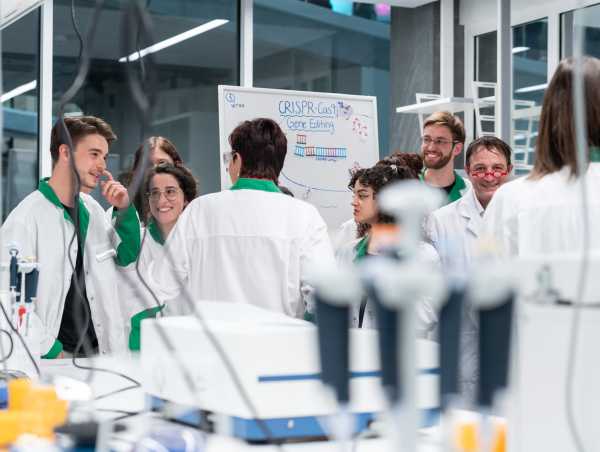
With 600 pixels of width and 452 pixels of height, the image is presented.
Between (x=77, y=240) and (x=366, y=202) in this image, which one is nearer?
(x=77, y=240)

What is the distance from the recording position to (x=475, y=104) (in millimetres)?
6090

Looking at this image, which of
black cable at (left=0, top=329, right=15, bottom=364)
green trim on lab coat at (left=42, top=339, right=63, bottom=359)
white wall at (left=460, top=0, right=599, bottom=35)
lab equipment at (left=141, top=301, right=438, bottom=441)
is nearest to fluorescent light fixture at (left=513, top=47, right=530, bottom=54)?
white wall at (left=460, top=0, right=599, bottom=35)

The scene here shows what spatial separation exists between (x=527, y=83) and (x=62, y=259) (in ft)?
13.6

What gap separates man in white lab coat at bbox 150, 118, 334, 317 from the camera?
250 centimetres

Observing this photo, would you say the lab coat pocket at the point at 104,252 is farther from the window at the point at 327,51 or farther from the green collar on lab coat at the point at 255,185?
the window at the point at 327,51

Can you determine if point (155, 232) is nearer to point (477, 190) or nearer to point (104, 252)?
point (104, 252)

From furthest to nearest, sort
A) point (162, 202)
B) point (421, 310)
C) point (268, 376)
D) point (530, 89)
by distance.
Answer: point (530, 89)
point (162, 202)
point (421, 310)
point (268, 376)

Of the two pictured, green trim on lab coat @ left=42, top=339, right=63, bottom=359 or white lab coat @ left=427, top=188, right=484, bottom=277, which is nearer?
green trim on lab coat @ left=42, top=339, right=63, bottom=359

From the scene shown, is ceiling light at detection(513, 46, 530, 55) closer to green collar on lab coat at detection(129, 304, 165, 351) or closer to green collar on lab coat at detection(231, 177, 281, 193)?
green collar on lab coat at detection(231, 177, 281, 193)

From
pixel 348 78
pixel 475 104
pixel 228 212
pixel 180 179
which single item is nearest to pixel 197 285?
pixel 228 212

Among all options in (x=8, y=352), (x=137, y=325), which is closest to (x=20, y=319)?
(x=8, y=352)

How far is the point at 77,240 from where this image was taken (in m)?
2.75

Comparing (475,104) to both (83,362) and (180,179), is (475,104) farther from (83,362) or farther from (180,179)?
(83,362)

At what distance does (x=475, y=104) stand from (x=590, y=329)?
18.0ft
